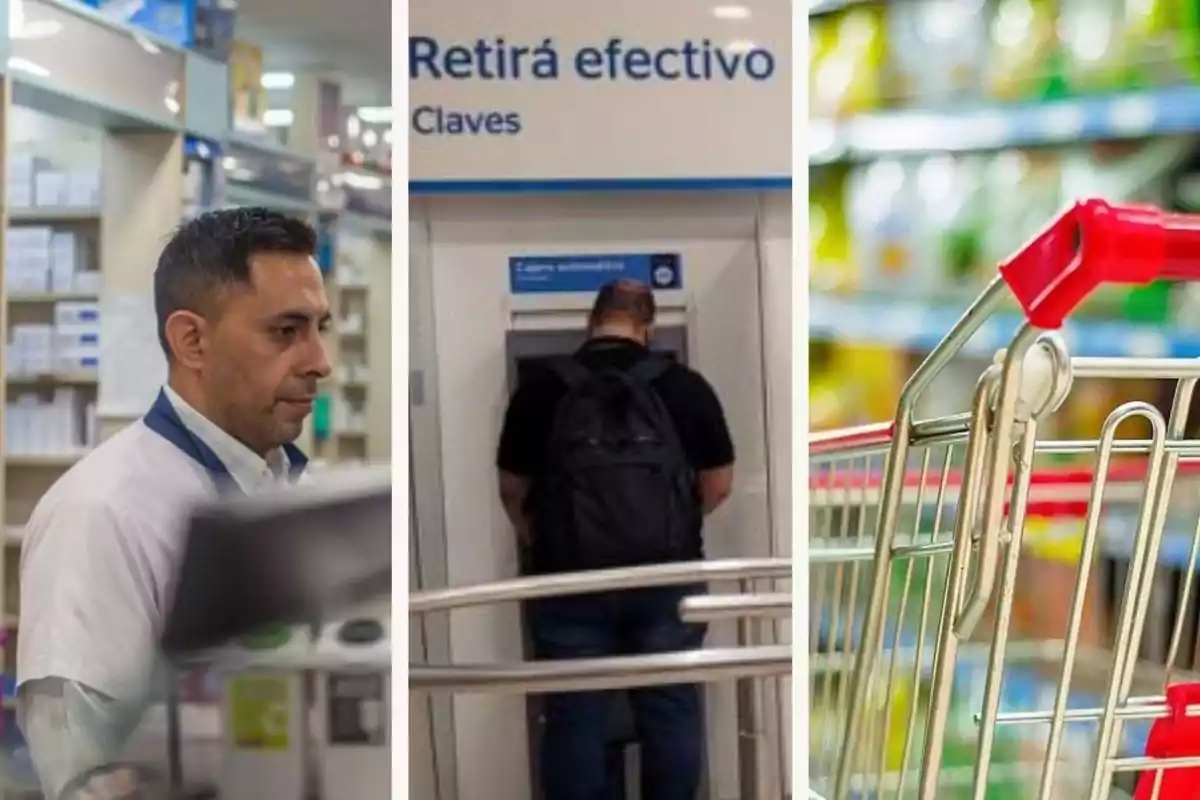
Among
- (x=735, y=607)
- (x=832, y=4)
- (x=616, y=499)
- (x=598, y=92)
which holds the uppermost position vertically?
(x=832, y=4)

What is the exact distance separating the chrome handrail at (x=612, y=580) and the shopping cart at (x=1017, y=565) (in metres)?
0.14

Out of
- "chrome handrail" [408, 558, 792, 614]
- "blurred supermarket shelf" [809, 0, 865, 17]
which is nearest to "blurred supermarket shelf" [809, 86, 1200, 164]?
"blurred supermarket shelf" [809, 0, 865, 17]

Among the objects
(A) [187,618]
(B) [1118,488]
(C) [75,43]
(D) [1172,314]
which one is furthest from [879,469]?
(C) [75,43]

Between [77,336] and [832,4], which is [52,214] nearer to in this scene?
[77,336]

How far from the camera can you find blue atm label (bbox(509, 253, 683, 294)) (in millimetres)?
1344

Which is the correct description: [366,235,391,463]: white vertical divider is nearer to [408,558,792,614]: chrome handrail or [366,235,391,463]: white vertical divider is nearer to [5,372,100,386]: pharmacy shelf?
[408,558,792,614]: chrome handrail

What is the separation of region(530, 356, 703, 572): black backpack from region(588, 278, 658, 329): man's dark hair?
0.06m

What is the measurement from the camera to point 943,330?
1.71m

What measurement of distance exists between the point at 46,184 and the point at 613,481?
0.68 m

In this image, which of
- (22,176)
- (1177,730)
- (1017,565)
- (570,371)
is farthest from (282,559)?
(1177,730)

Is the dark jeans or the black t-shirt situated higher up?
the black t-shirt

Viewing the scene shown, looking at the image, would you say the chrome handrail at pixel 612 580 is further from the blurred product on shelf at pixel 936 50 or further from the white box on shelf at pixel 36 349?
the blurred product on shelf at pixel 936 50

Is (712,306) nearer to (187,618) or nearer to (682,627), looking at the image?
(682,627)

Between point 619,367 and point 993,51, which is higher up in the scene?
point 993,51
